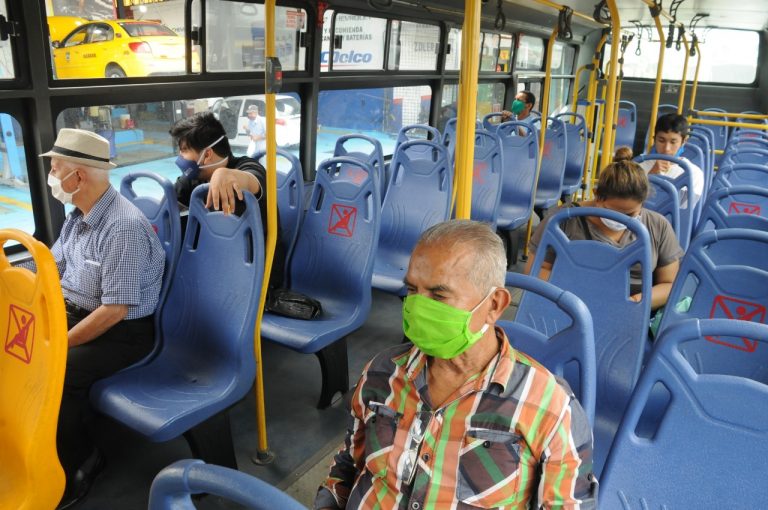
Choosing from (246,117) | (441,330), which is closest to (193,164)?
(246,117)

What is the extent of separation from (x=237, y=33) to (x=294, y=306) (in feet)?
7.13

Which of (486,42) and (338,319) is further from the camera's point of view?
(486,42)

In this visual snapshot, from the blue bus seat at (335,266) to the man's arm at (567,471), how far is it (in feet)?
5.42

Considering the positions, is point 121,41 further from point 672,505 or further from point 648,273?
point 672,505

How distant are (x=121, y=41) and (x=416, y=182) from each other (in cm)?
204

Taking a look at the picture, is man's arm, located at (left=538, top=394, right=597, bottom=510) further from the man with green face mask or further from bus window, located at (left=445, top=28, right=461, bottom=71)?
bus window, located at (left=445, top=28, right=461, bottom=71)

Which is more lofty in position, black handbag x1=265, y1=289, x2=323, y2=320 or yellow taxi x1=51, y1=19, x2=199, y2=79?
yellow taxi x1=51, y1=19, x2=199, y2=79

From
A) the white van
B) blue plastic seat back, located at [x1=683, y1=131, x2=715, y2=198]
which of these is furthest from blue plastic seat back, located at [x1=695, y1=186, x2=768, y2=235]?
the white van

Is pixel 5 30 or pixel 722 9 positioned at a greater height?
pixel 722 9

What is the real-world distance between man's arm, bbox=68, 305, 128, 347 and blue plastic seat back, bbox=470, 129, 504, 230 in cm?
300

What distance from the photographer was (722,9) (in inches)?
287

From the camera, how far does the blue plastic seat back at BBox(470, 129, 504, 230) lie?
469 centimetres

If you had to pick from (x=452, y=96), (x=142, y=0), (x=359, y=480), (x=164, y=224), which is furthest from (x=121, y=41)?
(x=452, y=96)

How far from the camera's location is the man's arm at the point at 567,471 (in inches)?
47.6
